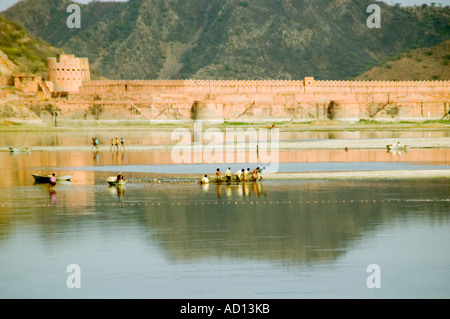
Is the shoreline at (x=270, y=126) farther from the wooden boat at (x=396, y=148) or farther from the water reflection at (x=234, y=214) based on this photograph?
the water reflection at (x=234, y=214)

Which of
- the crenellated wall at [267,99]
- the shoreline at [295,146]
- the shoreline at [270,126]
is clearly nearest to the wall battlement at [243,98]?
the crenellated wall at [267,99]

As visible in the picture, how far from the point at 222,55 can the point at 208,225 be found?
9933cm

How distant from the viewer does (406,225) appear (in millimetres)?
16828

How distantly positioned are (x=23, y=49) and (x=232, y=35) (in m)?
38.8

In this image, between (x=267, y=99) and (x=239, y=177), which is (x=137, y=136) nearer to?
(x=267, y=99)

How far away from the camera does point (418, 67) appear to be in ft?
329

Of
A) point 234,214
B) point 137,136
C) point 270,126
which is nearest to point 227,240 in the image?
point 234,214

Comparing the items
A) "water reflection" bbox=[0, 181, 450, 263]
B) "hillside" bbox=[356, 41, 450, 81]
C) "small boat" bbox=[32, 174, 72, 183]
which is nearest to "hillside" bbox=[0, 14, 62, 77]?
"hillside" bbox=[356, 41, 450, 81]

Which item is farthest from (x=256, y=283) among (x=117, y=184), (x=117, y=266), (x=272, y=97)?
(x=272, y=97)

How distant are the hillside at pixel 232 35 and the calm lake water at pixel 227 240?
292 ft

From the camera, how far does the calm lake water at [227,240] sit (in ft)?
40.3

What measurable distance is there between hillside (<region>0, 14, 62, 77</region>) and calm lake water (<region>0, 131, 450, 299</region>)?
2374 inches

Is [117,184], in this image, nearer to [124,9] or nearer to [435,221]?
[435,221]

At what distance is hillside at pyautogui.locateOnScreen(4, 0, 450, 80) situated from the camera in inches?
4582
